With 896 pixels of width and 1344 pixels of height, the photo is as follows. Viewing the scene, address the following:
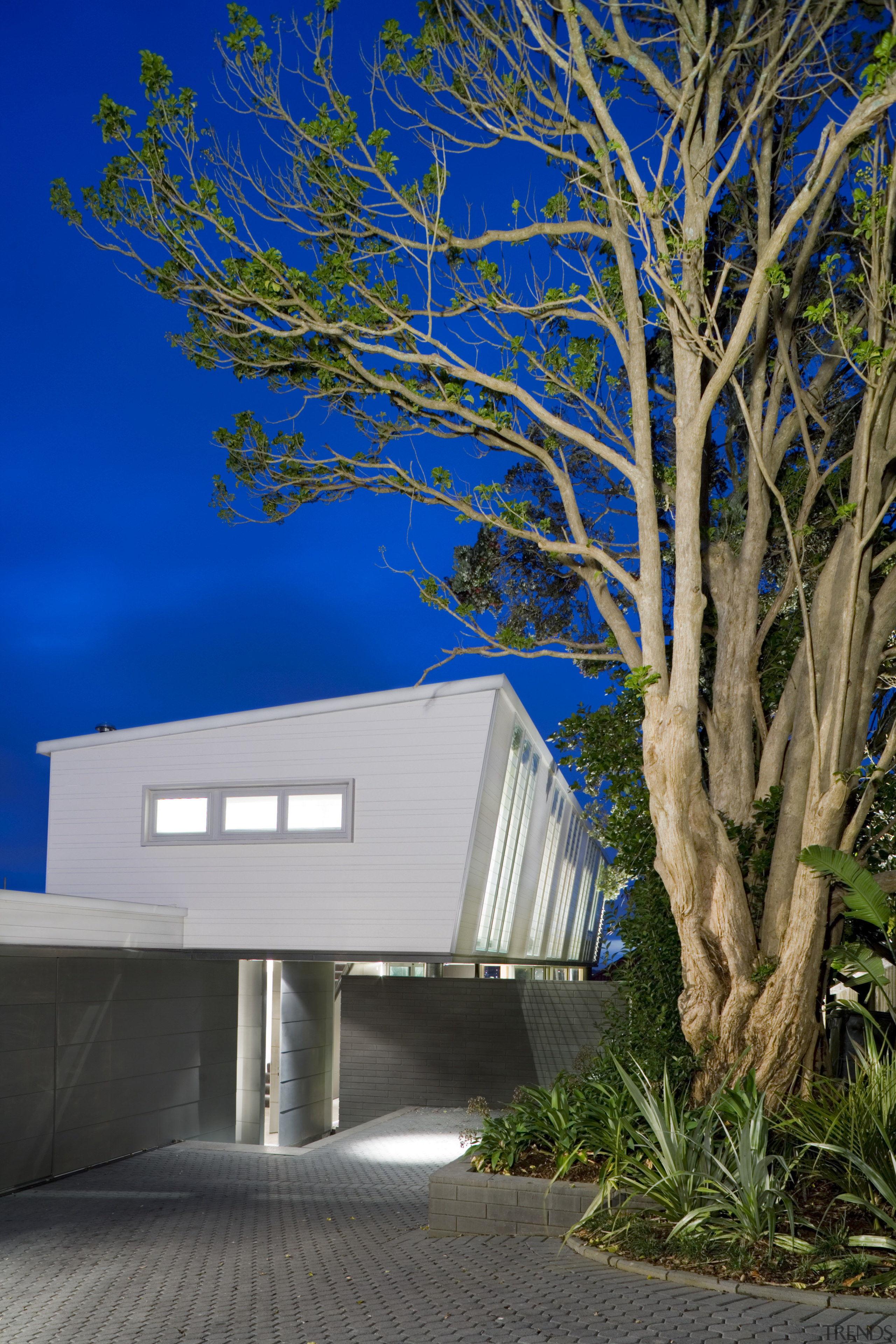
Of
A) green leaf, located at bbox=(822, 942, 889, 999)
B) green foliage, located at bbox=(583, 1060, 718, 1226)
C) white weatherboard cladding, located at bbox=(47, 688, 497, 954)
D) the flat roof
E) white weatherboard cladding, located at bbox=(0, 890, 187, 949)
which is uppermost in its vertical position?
the flat roof

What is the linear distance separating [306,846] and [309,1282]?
6.50 m

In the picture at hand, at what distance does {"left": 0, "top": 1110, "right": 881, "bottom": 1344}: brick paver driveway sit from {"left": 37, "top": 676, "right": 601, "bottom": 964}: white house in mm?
3052

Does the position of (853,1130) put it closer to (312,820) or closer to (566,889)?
(312,820)

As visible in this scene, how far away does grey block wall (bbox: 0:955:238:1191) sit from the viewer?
32.6 ft

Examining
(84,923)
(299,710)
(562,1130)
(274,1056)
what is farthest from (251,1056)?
(562,1130)

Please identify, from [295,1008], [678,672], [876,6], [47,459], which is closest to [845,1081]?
[678,672]

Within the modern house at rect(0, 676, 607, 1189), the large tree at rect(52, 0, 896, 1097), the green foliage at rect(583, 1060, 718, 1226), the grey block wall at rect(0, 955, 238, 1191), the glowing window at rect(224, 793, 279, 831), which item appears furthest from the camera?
the glowing window at rect(224, 793, 279, 831)

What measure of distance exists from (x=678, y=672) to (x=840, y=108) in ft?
16.0

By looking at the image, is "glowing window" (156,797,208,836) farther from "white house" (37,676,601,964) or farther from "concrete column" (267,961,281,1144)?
"concrete column" (267,961,281,1144)

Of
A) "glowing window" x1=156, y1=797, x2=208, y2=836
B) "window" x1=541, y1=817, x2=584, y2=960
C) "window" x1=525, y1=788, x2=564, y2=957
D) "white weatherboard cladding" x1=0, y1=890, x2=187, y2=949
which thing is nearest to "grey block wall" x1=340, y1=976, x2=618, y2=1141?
"window" x1=525, y1=788, x2=564, y2=957

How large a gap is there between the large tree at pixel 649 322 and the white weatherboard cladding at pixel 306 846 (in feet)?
5.66

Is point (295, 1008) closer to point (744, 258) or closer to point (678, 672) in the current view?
point (678, 672)

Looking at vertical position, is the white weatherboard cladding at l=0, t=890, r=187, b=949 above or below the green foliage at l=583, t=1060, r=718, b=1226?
above

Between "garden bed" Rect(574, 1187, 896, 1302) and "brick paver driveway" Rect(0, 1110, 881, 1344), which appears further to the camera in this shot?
"garden bed" Rect(574, 1187, 896, 1302)
